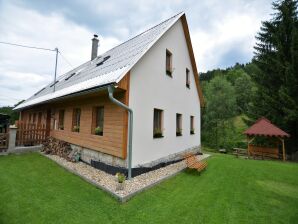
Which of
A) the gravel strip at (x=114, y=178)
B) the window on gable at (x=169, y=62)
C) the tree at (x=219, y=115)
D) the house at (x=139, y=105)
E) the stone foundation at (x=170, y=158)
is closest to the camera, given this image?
the gravel strip at (x=114, y=178)

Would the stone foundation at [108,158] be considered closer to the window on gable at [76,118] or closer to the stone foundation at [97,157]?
the stone foundation at [97,157]

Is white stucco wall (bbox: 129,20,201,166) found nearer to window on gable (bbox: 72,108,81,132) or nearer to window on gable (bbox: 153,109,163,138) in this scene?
window on gable (bbox: 153,109,163,138)

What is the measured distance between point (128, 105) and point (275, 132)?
1162 cm

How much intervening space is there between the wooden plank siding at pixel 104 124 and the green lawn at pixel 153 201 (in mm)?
1529

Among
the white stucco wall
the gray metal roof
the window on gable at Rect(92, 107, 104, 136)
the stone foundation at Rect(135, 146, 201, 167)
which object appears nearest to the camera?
the gray metal roof

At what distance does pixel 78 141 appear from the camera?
8977 mm

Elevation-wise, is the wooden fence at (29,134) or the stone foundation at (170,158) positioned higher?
the wooden fence at (29,134)

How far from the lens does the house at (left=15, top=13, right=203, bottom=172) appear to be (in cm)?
662

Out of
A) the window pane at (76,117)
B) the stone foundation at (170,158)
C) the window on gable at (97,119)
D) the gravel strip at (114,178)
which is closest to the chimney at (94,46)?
the window pane at (76,117)

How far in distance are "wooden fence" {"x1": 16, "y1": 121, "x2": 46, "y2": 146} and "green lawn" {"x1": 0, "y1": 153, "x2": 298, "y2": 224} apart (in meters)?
4.57

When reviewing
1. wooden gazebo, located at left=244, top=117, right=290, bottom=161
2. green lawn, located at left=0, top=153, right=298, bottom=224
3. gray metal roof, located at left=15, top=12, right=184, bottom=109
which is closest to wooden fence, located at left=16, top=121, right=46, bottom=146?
gray metal roof, located at left=15, top=12, right=184, bottom=109

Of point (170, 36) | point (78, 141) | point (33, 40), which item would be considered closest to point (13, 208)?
point (78, 141)

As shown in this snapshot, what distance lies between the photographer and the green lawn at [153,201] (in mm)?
4102

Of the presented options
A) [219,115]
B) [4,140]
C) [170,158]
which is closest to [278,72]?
[219,115]
